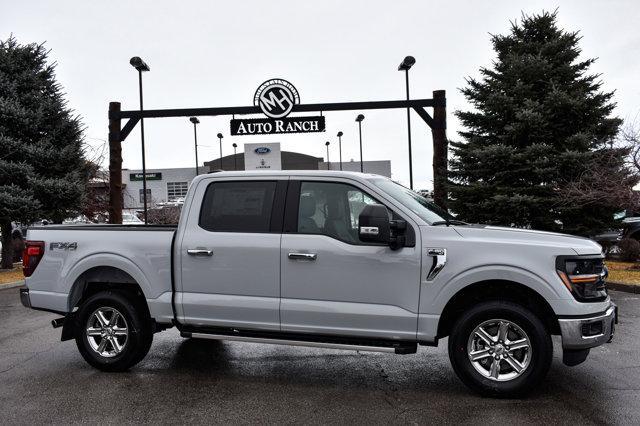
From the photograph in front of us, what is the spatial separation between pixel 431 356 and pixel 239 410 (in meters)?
2.50

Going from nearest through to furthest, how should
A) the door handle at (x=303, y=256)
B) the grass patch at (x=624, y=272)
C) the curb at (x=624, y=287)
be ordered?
the door handle at (x=303, y=256) → the curb at (x=624, y=287) → the grass patch at (x=624, y=272)

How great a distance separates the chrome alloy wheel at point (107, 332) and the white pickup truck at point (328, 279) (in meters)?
0.01

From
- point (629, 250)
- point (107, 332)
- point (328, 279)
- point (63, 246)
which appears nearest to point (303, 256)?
point (328, 279)

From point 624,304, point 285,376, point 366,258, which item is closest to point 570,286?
point 366,258

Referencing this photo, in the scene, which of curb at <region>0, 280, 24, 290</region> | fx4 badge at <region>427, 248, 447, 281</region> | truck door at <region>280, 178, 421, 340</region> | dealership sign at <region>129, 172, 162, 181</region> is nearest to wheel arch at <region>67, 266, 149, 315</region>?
truck door at <region>280, 178, 421, 340</region>

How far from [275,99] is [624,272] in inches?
404

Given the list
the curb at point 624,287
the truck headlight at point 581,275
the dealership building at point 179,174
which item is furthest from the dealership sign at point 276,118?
the dealership building at point 179,174

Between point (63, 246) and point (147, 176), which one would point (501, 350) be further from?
point (147, 176)

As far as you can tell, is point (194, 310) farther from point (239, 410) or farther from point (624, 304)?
point (624, 304)

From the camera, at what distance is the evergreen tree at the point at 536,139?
44.6 ft

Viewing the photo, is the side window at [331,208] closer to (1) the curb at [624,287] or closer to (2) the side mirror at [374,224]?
(2) the side mirror at [374,224]

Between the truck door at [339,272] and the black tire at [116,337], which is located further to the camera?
the black tire at [116,337]

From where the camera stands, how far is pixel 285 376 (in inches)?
212

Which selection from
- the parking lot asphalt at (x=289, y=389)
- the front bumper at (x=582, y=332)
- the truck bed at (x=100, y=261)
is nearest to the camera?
the parking lot asphalt at (x=289, y=389)
